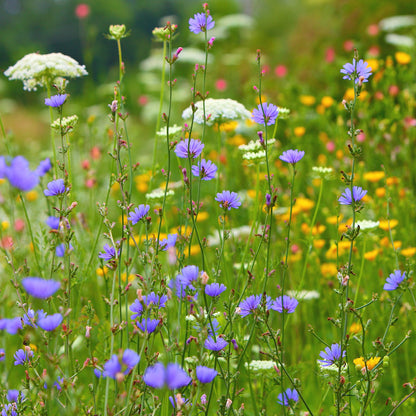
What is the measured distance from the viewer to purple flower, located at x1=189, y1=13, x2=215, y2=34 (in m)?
1.39

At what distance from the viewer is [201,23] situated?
142 cm

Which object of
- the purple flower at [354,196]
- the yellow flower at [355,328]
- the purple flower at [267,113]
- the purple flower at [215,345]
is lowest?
the purple flower at [215,345]

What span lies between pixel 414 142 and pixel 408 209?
0.88 meters

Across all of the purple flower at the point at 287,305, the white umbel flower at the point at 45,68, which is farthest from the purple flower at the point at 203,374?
the white umbel flower at the point at 45,68

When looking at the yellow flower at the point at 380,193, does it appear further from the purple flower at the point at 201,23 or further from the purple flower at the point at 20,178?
the purple flower at the point at 20,178

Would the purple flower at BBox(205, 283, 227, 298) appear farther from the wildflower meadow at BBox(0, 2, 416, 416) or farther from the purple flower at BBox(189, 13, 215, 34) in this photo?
the purple flower at BBox(189, 13, 215, 34)

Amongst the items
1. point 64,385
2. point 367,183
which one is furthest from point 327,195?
point 64,385

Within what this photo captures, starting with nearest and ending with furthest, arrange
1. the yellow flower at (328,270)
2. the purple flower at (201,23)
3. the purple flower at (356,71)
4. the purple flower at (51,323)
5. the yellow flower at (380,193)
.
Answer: the purple flower at (51,323) → the purple flower at (356,71) → the purple flower at (201,23) → the yellow flower at (328,270) → the yellow flower at (380,193)

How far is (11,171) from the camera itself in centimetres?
90

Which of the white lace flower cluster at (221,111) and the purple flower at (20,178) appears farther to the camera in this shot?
the white lace flower cluster at (221,111)

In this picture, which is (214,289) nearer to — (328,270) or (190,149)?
(190,149)

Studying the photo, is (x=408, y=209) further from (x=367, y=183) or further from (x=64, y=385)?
(x=64, y=385)

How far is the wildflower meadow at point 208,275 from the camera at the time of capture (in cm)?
114

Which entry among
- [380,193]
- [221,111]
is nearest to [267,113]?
[221,111]
